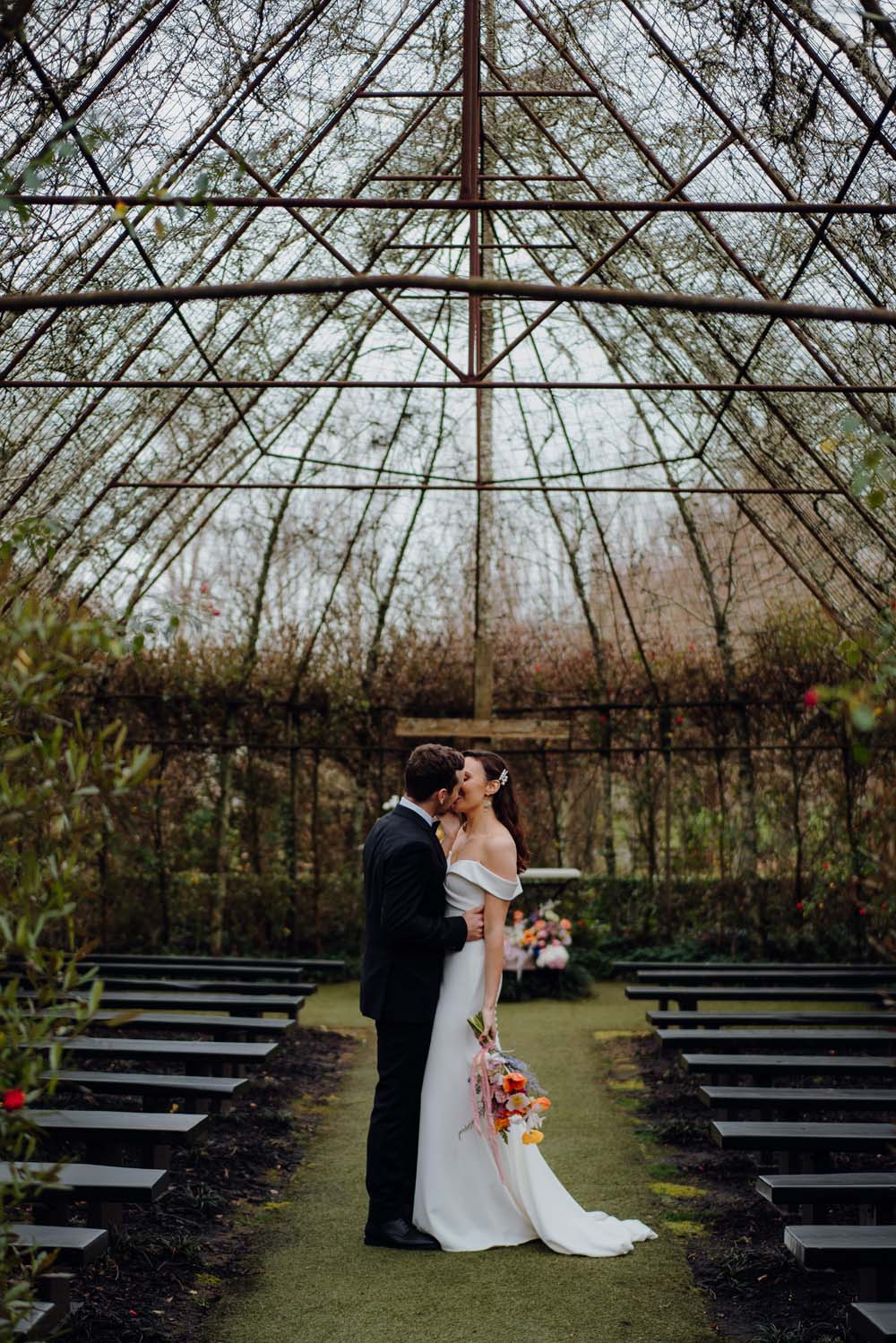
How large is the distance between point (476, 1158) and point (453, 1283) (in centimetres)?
47

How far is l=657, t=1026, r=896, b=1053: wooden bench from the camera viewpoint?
5492mm

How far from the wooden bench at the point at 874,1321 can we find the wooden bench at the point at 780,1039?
2.66m

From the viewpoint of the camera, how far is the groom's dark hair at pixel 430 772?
4.51 meters

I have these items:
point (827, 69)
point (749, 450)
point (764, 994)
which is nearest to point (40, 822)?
point (827, 69)

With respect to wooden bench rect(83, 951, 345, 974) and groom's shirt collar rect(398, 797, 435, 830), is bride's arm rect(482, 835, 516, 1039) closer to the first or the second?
groom's shirt collar rect(398, 797, 435, 830)

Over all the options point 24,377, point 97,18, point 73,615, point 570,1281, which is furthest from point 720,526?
point 73,615

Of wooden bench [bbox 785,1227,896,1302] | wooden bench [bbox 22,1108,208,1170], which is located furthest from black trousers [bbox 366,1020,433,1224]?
wooden bench [bbox 785,1227,896,1302]

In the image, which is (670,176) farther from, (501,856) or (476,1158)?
(476,1158)

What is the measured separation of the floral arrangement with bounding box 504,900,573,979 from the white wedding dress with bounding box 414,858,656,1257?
524cm

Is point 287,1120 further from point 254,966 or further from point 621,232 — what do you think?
point 621,232

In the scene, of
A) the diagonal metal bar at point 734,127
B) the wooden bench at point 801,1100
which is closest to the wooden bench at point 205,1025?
the wooden bench at point 801,1100

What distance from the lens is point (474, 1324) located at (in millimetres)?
3727

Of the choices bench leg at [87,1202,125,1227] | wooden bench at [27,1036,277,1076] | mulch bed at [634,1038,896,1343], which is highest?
wooden bench at [27,1036,277,1076]

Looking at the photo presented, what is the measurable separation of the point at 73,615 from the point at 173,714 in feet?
31.5
